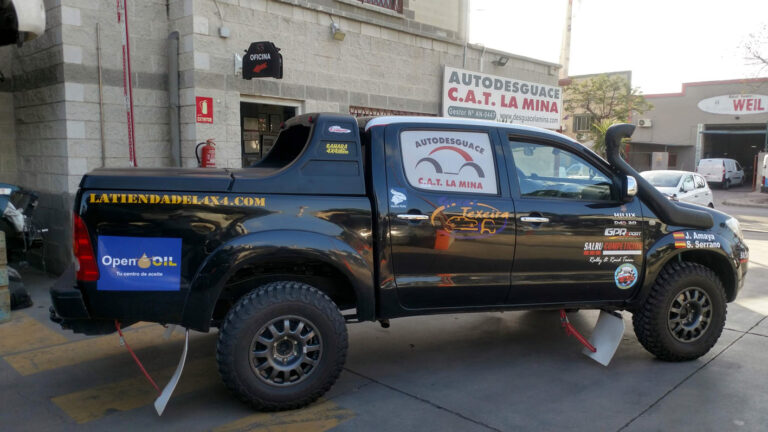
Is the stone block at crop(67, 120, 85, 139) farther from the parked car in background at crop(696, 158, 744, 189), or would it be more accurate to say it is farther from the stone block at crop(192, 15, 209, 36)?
the parked car in background at crop(696, 158, 744, 189)

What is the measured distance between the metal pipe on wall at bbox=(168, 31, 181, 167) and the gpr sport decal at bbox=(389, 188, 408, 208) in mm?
4919

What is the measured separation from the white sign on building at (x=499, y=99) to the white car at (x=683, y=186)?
310 cm

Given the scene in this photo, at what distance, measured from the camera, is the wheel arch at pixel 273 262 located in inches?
141

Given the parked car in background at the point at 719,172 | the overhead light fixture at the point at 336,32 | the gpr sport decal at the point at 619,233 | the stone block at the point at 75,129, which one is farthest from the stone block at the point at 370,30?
the parked car in background at the point at 719,172

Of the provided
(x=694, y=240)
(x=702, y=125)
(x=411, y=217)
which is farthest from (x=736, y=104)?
(x=411, y=217)

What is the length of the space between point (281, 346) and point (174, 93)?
5333 millimetres

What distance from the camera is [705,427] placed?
3.63 m

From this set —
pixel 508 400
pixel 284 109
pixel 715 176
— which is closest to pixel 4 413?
pixel 508 400

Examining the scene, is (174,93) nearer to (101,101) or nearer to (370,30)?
(101,101)

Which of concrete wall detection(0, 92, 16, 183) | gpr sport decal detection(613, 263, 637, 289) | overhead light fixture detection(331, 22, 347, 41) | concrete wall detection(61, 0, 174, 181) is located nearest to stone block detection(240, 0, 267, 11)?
concrete wall detection(61, 0, 174, 181)

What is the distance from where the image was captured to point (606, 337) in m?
4.87

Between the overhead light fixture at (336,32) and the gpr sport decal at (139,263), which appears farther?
the overhead light fixture at (336,32)

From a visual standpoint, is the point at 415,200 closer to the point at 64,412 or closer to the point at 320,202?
the point at 320,202

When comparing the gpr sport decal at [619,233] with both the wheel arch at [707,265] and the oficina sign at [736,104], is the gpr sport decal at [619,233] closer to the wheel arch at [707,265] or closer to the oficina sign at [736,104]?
the wheel arch at [707,265]
